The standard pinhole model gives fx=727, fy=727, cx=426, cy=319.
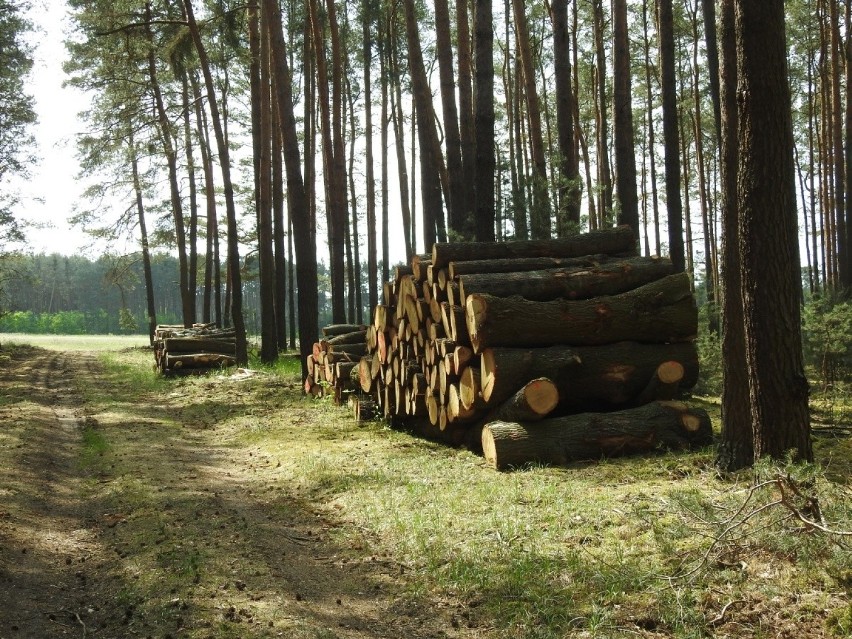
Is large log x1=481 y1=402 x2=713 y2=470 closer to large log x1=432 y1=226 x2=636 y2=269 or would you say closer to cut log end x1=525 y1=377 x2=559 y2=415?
cut log end x1=525 y1=377 x2=559 y2=415

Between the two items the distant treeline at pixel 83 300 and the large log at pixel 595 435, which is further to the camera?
the distant treeline at pixel 83 300

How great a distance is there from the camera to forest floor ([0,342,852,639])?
411 centimetres

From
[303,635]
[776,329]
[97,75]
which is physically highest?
[97,75]

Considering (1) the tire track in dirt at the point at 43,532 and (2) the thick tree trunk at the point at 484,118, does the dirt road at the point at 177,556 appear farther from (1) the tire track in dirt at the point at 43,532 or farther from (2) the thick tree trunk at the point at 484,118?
(2) the thick tree trunk at the point at 484,118

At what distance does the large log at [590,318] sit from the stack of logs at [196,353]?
13.3 m

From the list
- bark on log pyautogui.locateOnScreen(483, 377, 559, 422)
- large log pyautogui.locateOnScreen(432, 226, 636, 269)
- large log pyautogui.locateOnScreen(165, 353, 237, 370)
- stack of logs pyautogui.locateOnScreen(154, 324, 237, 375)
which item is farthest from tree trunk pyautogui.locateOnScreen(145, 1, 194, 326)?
bark on log pyautogui.locateOnScreen(483, 377, 559, 422)

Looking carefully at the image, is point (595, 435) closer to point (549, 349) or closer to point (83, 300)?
point (549, 349)

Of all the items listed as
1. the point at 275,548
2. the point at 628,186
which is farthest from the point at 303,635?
the point at 628,186

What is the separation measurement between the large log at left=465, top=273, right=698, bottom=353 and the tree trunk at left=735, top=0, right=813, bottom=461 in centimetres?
308

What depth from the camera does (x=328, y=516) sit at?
21.8ft

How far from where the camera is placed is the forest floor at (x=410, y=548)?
411 cm

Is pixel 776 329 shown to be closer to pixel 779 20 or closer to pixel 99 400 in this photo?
pixel 779 20

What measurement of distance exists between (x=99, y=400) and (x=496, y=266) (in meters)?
9.94

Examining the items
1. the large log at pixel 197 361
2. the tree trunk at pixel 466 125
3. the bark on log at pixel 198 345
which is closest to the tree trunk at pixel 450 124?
the tree trunk at pixel 466 125
